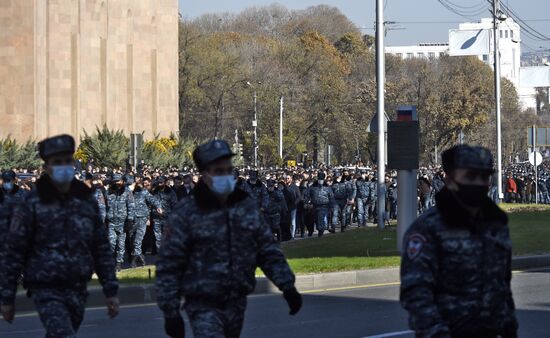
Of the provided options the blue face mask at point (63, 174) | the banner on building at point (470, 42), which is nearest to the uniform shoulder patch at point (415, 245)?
the blue face mask at point (63, 174)

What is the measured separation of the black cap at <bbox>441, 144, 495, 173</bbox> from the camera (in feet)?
22.5

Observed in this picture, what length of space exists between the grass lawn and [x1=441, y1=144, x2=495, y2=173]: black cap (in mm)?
13122

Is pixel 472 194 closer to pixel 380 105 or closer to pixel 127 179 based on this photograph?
pixel 127 179

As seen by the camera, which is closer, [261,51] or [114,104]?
[114,104]

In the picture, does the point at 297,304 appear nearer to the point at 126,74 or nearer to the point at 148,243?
the point at 148,243

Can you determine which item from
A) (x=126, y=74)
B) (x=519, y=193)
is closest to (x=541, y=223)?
(x=519, y=193)

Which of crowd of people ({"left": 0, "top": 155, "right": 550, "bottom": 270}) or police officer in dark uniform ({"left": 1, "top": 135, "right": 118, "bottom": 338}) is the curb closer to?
crowd of people ({"left": 0, "top": 155, "right": 550, "bottom": 270})

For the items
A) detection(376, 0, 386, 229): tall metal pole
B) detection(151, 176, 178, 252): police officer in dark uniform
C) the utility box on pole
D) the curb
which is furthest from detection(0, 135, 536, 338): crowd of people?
detection(376, 0, 386, 229): tall metal pole

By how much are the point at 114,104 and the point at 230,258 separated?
61.6 metres

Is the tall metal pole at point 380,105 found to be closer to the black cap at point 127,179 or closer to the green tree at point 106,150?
the black cap at point 127,179

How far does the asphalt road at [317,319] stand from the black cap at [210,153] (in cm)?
619

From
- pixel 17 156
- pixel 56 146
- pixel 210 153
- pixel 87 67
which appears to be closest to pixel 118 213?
pixel 56 146

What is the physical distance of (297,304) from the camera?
7.92 meters

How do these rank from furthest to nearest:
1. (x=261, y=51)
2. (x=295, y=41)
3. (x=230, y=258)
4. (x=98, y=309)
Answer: (x=295, y=41) < (x=261, y=51) < (x=98, y=309) < (x=230, y=258)
